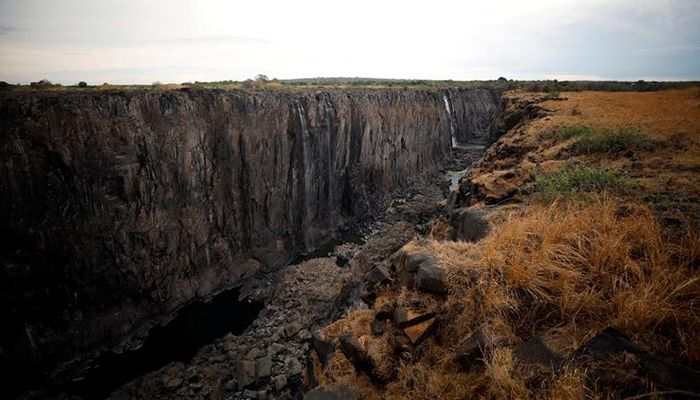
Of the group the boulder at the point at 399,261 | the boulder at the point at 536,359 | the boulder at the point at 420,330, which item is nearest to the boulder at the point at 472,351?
the boulder at the point at 536,359

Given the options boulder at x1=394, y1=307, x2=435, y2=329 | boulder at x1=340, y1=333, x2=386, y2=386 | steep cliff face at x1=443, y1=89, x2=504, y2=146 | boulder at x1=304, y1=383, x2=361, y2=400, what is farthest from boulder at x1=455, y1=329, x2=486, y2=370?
steep cliff face at x1=443, y1=89, x2=504, y2=146

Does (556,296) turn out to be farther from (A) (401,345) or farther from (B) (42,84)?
(B) (42,84)

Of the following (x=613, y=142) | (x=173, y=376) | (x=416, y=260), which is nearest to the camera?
(x=416, y=260)

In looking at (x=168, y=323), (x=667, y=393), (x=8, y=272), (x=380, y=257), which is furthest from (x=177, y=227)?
(x=667, y=393)

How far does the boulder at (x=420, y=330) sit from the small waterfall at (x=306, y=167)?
2100 cm

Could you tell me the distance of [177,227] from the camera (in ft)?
64.3

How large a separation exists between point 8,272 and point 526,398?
18779 millimetres

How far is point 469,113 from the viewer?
59.3 metres

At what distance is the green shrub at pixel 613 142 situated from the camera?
10156mm

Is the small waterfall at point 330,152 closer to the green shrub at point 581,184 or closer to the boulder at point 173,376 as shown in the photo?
the boulder at point 173,376

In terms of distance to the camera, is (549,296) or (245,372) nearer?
(549,296)

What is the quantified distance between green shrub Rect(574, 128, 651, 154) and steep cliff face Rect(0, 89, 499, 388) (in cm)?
1834

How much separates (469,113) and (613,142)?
51862 mm

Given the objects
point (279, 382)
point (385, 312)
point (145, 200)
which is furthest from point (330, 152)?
point (385, 312)
